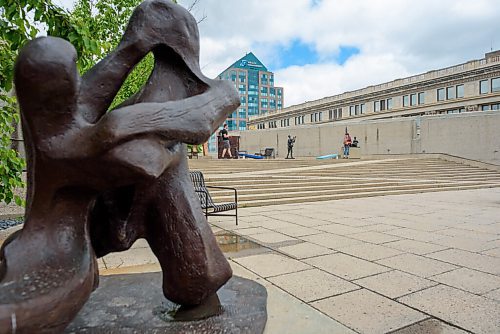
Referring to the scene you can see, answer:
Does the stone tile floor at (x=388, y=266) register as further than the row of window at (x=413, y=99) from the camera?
No

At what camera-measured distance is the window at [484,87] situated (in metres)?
38.9

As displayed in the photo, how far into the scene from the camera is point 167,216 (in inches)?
90.5

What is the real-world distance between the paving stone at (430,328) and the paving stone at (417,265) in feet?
3.72

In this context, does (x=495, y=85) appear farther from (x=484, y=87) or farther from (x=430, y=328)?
(x=430, y=328)

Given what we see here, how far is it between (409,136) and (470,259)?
982 inches

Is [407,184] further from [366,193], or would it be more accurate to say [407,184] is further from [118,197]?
[118,197]

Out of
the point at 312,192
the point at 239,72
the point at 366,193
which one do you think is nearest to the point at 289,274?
the point at 312,192

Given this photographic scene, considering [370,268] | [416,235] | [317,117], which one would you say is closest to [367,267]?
[370,268]

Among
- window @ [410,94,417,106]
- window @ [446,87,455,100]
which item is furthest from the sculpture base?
window @ [410,94,417,106]

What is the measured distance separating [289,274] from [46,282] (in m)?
2.46

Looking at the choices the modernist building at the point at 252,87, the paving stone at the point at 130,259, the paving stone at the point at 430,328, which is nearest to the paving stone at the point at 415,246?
the paving stone at the point at 430,328

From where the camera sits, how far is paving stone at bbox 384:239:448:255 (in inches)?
188

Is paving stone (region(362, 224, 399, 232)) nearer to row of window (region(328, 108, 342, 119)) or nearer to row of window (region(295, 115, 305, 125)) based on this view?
row of window (region(328, 108, 342, 119))

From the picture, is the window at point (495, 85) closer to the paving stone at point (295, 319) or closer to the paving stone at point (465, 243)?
the paving stone at point (465, 243)
